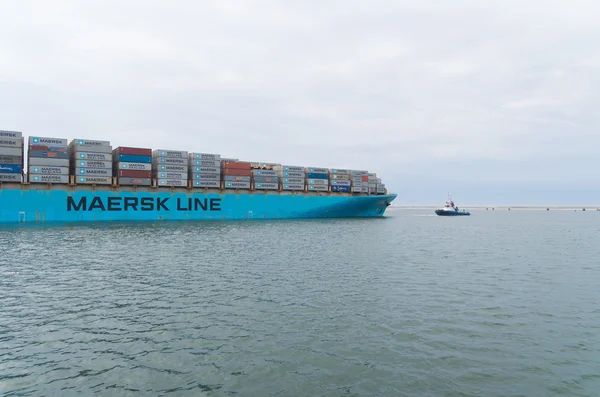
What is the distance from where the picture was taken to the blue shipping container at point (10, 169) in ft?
190

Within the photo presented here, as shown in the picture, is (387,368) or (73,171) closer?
(387,368)

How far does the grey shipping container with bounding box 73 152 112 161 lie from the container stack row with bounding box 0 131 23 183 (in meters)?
8.48

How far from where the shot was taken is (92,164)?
64.3 metres

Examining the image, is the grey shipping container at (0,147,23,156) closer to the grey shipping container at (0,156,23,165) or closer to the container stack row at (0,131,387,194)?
the container stack row at (0,131,387,194)

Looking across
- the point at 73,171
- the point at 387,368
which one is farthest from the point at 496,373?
the point at 73,171

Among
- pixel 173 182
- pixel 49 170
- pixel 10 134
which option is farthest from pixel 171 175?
pixel 10 134

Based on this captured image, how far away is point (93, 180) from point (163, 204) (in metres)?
13.1

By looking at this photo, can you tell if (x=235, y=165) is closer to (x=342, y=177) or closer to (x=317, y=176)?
(x=317, y=176)

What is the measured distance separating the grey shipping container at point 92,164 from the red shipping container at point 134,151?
144 inches

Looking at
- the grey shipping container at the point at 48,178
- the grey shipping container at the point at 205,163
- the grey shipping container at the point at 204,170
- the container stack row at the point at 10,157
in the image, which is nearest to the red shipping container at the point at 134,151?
the grey shipping container at the point at 205,163

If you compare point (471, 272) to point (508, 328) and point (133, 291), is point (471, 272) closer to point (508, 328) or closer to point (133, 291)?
point (508, 328)

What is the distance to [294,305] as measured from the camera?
581 inches

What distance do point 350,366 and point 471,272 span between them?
15982 mm

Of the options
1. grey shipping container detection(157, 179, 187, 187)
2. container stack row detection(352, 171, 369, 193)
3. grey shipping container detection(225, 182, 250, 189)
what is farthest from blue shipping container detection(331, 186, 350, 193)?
grey shipping container detection(157, 179, 187, 187)
